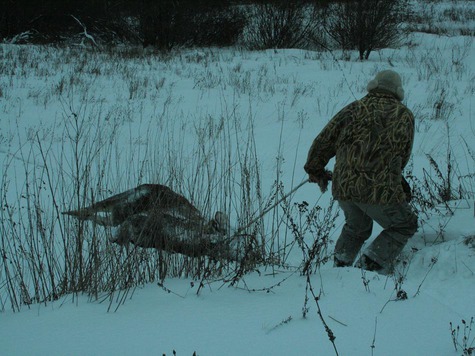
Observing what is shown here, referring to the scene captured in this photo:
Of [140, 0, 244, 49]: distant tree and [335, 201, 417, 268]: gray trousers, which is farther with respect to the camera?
[140, 0, 244, 49]: distant tree

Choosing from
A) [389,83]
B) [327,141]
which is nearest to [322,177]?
[327,141]

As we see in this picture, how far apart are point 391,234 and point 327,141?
76cm

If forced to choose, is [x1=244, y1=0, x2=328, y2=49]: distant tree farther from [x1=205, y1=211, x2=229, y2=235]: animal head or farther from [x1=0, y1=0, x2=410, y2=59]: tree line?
[x1=205, y1=211, x2=229, y2=235]: animal head

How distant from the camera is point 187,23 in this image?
15719 mm

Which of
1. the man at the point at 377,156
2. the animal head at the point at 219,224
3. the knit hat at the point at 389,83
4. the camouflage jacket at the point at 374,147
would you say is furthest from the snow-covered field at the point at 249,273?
the knit hat at the point at 389,83

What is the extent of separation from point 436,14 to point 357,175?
19843mm

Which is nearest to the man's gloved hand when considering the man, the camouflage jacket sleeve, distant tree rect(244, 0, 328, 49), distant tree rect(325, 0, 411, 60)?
the camouflage jacket sleeve

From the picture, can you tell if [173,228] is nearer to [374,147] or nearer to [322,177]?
[322,177]

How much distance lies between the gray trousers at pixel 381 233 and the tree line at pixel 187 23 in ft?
35.8

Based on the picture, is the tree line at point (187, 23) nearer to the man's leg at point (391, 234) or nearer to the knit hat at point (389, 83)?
the knit hat at point (389, 83)

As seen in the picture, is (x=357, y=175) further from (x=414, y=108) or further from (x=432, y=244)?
(x=414, y=108)

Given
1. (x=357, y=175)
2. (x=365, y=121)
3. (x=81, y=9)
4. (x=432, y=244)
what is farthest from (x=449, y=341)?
(x=81, y=9)

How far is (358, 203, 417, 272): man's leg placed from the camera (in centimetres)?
313

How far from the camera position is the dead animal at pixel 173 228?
2.98 meters
